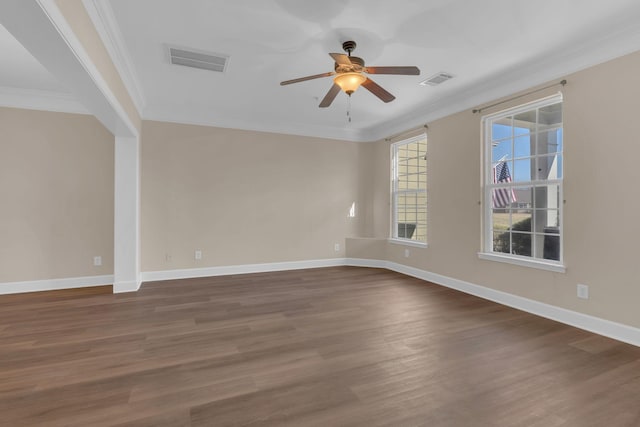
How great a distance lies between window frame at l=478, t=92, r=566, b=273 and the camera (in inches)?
131

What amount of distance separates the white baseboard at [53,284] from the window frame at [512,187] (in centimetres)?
548

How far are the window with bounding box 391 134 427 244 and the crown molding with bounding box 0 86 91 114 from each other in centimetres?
522

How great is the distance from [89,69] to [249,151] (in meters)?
3.33

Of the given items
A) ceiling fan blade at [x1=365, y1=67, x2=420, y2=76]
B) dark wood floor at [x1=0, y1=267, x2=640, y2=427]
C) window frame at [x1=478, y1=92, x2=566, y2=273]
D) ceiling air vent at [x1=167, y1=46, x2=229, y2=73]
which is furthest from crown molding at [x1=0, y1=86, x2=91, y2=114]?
window frame at [x1=478, y1=92, x2=566, y2=273]

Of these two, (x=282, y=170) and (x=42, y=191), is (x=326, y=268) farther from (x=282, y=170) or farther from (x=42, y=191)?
(x=42, y=191)

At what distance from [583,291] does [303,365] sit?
9.43 feet

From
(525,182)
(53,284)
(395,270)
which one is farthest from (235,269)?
(525,182)

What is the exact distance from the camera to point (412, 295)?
13.8 ft

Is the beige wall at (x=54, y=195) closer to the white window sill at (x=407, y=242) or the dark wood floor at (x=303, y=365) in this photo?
the dark wood floor at (x=303, y=365)

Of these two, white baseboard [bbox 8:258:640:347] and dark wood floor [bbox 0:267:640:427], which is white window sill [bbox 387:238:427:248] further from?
dark wood floor [bbox 0:267:640:427]

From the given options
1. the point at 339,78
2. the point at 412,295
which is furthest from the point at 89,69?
the point at 412,295


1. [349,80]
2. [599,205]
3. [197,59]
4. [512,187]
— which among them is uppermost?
[197,59]

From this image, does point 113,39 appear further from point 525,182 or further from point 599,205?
point 599,205

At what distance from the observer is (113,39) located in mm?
2811
